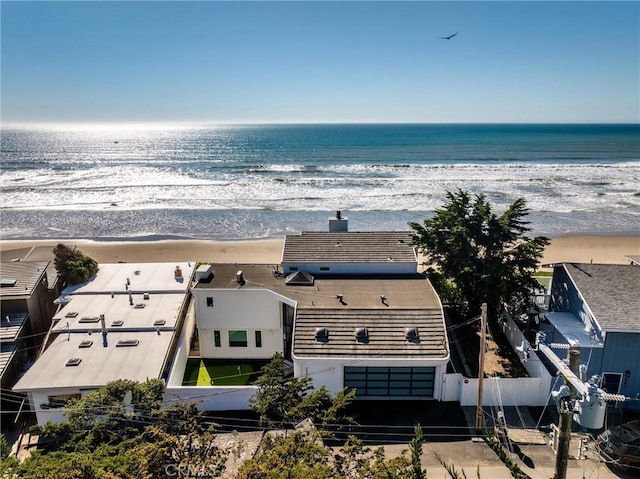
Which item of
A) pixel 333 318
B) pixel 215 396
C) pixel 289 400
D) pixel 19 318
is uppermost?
pixel 333 318

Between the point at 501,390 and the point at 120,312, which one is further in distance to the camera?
the point at 120,312

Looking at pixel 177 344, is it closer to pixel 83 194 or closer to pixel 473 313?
pixel 473 313

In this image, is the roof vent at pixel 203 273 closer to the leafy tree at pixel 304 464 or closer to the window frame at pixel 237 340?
the window frame at pixel 237 340

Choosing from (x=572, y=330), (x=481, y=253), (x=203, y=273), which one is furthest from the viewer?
(x=481, y=253)

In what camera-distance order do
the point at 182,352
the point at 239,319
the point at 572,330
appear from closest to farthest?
the point at 572,330 → the point at 182,352 → the point at 239,319

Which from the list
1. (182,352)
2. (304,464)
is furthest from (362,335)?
(182,352)

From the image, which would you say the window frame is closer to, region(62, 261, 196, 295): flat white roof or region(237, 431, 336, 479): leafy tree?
region(62, 261, 196, 295): flat white roof

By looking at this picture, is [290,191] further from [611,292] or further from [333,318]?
[611,292]
